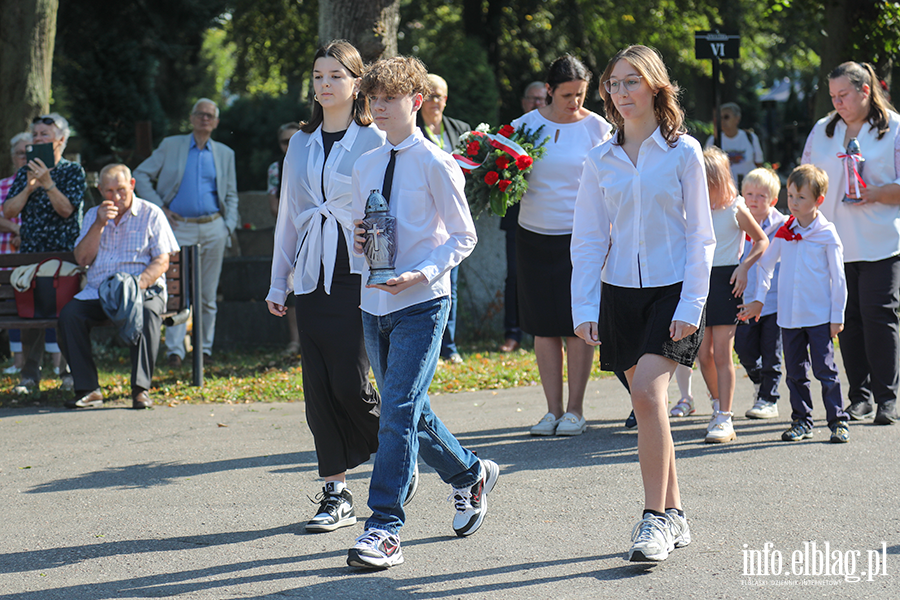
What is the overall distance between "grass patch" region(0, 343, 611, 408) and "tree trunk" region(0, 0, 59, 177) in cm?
276

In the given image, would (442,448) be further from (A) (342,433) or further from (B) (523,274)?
(B) (523,274)

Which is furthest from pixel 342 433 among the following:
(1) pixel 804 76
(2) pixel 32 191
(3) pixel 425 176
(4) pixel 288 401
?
(1) pixel 804 76

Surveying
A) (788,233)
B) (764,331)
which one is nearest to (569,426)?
(764,331)

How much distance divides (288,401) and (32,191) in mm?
3135

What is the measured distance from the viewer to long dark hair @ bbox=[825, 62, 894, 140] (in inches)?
260

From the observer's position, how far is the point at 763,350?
7184 millimetres

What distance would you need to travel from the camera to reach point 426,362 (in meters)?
4.12

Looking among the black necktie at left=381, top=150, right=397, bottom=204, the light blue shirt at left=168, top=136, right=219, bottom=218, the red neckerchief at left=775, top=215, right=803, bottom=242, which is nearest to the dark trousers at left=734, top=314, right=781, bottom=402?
the red neckerchief at left=775, top=215, right=803, bottom=242

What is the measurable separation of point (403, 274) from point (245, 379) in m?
5.37

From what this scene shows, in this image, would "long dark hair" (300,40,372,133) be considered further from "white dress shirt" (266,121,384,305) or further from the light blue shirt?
the light blue shirt

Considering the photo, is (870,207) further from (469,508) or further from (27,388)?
(27,388)

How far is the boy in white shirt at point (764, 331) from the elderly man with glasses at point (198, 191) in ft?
18.2

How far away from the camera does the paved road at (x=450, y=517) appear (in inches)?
153

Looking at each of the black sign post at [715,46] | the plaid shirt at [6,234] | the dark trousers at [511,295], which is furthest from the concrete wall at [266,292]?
the black sign post at [715,46]
